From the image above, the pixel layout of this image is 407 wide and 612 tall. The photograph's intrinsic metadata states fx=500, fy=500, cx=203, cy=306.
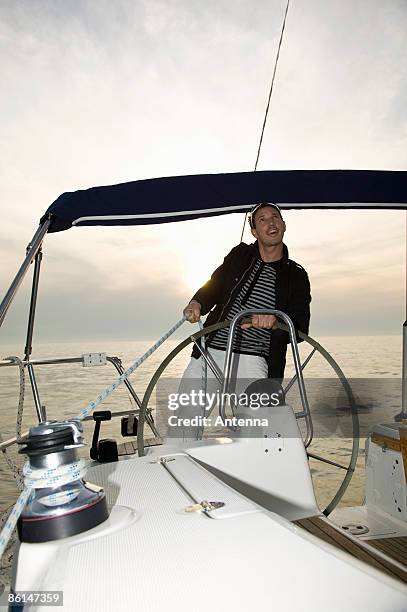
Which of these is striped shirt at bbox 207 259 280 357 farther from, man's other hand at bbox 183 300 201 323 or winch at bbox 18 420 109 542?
winch at bbox 18 420 109 542

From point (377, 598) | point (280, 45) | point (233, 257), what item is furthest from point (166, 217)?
point (377, 598)

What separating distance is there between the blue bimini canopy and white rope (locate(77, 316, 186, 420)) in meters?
0.55

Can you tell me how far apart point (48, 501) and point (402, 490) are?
1.42 meters

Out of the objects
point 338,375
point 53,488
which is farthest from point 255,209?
point 53,488

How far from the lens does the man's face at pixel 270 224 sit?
2.20m

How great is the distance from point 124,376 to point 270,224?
1.13m

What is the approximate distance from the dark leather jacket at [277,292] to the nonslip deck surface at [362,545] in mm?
829

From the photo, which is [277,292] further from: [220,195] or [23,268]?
[23,268]

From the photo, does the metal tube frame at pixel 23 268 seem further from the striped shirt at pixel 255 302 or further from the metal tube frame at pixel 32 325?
the striped shirt at pixel 255 302

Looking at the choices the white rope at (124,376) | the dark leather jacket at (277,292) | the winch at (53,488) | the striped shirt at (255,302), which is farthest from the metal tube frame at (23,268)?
the winch at (53,488)

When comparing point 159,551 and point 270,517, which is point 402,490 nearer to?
point 270,517

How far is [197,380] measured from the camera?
232 centimetres

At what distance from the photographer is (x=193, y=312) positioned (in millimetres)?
2061

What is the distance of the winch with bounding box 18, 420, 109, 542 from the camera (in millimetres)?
627
